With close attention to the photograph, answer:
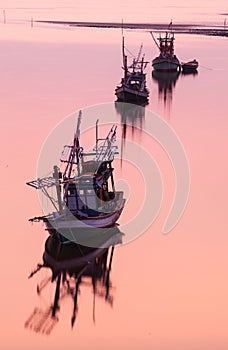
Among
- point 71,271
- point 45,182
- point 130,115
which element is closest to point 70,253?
point 71,271

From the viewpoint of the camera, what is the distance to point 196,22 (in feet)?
434

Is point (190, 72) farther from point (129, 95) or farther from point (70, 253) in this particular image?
point (70, 253)

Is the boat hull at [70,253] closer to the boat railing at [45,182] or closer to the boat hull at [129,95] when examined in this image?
the boat railing at [45,182]

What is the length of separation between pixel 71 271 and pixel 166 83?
40458 millimetres

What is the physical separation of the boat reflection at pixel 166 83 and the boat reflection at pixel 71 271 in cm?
2640

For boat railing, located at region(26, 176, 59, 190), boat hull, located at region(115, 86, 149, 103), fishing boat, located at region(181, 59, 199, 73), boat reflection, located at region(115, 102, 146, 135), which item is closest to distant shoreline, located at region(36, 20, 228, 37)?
fishing boat, located at region(181, 59, 199, 73)

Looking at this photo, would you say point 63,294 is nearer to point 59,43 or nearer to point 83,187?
point 83,187

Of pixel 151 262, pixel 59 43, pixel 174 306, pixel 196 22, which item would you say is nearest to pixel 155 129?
pixel 151 262

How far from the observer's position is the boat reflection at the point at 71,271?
17.3 meters

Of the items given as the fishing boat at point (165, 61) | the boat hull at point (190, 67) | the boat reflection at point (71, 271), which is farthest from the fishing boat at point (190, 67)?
the boat reflection at point (71, 271)

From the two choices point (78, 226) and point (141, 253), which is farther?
point (141, 253)

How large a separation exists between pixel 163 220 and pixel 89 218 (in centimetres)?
338

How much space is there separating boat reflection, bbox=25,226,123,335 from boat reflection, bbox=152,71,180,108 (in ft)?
86.6

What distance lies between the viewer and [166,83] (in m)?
58.0
